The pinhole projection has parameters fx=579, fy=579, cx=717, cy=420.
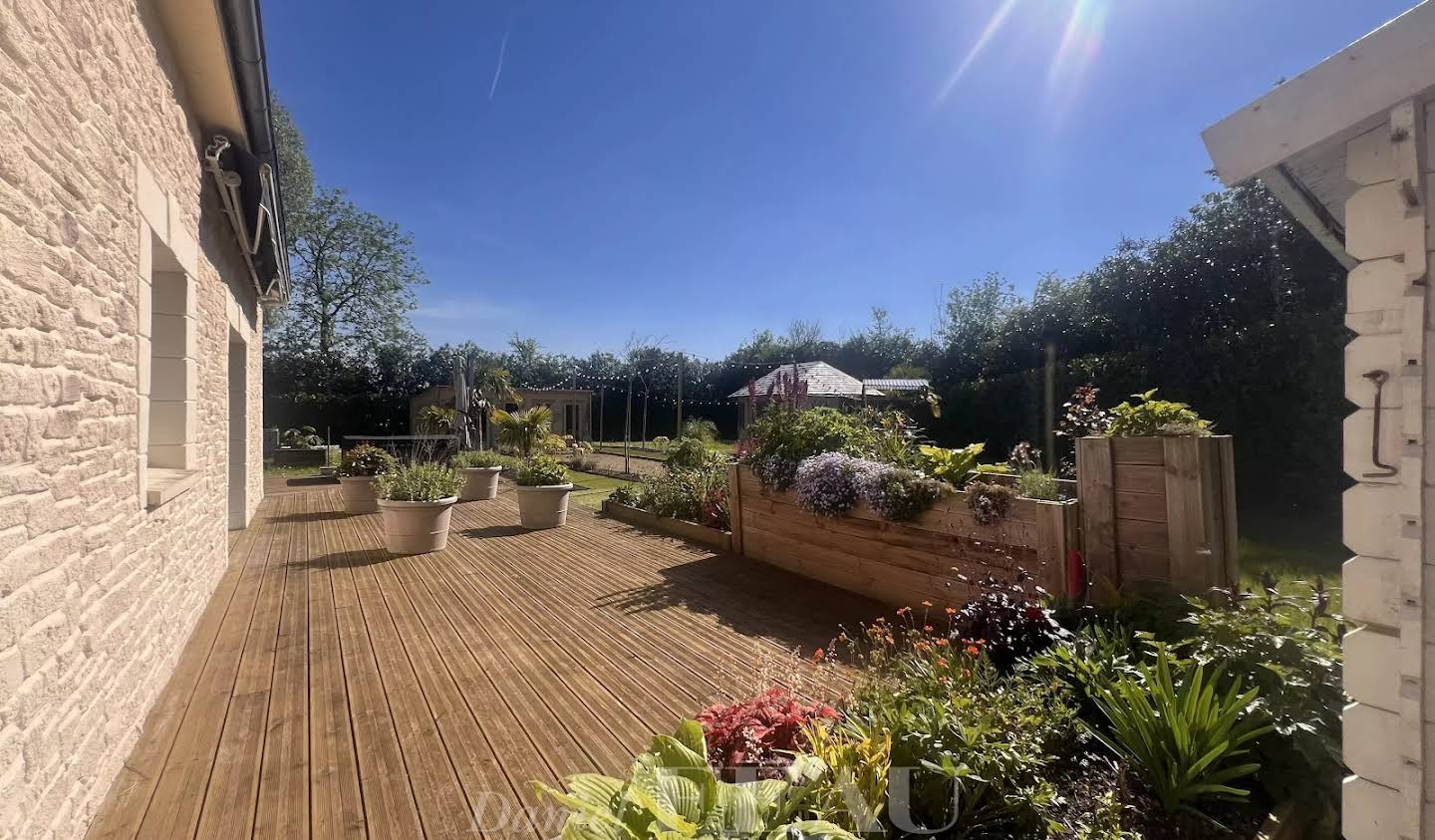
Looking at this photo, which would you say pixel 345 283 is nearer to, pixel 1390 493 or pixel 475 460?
pixel 475 460

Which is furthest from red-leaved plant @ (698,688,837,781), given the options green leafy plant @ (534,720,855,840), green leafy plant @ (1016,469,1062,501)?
green leafy plant @ (1016,469,1062,501)

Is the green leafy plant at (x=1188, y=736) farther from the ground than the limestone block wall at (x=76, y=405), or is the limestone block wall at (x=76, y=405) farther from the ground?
the limestone block wall at (x=76, y=405)

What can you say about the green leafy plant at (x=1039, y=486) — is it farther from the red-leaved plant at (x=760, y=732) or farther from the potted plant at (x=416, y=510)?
the potted plant at (x=416, y=510)

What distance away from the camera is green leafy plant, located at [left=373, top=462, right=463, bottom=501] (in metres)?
5.62

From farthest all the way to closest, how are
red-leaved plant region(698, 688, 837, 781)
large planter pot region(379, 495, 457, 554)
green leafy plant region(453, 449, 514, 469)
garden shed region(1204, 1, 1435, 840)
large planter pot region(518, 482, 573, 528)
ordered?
1. green leafy plant region(453, 449, 514, 469)
2. large planter pot region(518, 482, 573, 528)
3. large planter pot region(379, 495, 457, 554)
4. red-leaved plant region(698, 688, 837, 781)
5. garden shed region(1204, 1, 1435, 840)

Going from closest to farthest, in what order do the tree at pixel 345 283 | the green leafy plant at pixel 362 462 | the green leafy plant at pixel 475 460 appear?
the green leafy plant at pixel 362 462 < the green leafy plant at pixel 475 460 < the tree at pixel 345 283

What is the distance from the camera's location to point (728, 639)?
3461 millimetres

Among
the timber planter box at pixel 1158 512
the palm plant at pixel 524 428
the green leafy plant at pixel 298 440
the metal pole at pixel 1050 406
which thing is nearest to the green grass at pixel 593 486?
the palm plant at pixel 524 428

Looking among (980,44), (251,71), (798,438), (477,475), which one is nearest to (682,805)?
(798,438)

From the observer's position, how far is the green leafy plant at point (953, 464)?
3.76 metres

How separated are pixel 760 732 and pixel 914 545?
235 centimetres

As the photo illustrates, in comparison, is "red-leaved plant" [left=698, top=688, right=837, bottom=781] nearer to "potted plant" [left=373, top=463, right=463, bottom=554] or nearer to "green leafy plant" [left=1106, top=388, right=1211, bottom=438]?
"green leafy plant" [left=1106, top=388, right=1211, bottom=438]

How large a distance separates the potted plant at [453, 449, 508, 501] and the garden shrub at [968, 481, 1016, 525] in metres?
7.71

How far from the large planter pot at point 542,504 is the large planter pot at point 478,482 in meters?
2.53
